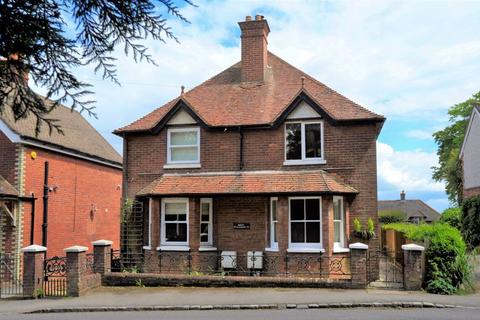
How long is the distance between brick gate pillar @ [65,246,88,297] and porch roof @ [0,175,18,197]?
4.79m

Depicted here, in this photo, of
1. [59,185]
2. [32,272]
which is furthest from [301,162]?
[59,185]

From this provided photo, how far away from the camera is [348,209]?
18.6m

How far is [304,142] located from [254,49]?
5.19 metres

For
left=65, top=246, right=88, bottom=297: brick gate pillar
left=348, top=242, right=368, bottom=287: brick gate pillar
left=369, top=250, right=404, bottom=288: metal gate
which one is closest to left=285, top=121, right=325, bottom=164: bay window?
left=369, top=250, right=404, bottom=288: metal gate

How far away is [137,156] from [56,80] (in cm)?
1701

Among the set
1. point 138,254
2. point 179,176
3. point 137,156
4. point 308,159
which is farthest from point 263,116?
point 138,254

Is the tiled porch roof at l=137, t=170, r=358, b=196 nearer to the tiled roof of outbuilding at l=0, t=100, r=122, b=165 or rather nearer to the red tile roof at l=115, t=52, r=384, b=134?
the red tile roof at l=115, t=52, r=384, b=134

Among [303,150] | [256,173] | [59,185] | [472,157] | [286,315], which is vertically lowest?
[286,315]

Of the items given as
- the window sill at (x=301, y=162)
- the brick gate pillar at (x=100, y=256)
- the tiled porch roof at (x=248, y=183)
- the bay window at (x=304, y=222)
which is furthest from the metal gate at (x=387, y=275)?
the brick gate pillar at (x=100, y=256)

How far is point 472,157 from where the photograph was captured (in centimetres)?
3541

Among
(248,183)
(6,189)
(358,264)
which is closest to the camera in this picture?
(358,264)

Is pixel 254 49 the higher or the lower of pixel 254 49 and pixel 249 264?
the higher

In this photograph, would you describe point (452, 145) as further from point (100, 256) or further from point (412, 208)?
point (100, 256)

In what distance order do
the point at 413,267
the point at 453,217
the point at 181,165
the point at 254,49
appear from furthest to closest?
the point at 453,217
the point at 254,49
the point at 181,165
the point at 413,267
